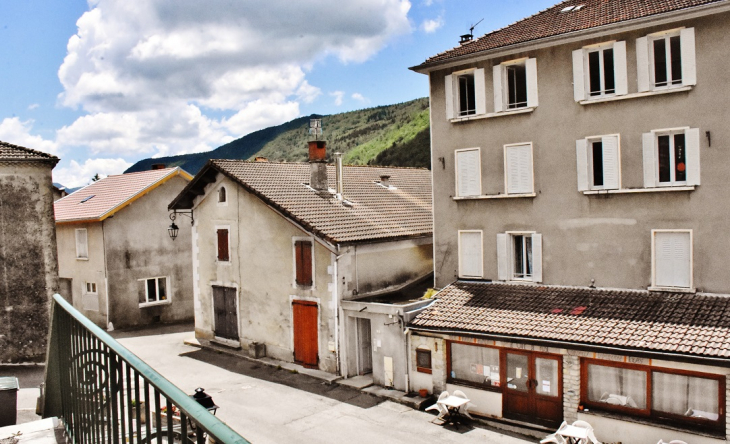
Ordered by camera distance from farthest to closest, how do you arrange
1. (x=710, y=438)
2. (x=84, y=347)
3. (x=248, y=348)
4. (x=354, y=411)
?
(x=248, y=348), (x=354, y=411), (x=710, y=438), (x=84, y=347)

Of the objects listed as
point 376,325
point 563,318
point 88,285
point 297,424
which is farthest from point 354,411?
point 88,285

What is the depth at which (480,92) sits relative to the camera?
1809 centimetres

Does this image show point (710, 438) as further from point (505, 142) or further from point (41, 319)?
point (41, 319)

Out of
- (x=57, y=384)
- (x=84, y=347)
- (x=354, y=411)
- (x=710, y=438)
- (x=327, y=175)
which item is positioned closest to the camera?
(x=84, y=347)

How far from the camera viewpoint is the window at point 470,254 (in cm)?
1852

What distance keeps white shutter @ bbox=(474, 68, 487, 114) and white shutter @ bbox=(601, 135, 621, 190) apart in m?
3.83

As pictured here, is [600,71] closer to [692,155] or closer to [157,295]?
[692,155]

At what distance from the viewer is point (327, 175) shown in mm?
24047

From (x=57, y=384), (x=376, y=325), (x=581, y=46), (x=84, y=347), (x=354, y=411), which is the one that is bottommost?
(x=354, y=411)

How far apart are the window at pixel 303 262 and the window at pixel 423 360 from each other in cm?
468

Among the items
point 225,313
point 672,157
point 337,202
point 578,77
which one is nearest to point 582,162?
point 672,157

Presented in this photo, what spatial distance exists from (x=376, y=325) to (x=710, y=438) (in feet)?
Result: 29.8

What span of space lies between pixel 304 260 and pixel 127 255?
12.0 metres

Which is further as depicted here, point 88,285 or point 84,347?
point 88,285
